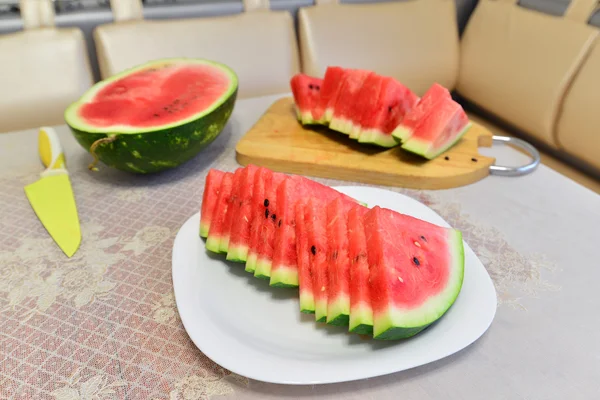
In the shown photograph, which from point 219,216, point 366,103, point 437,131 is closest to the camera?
point 219,216

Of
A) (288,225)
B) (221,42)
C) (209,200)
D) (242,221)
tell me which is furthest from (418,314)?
(221,42)

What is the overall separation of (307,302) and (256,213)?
221mm

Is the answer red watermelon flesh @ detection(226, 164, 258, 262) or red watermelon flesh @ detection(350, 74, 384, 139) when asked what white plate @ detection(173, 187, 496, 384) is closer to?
red watermelon flesh @ detection(226, 164, 258, 262)

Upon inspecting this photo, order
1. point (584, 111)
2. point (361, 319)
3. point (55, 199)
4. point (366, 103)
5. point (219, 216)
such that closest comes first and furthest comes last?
point (361, 319), point (219, 216), point (55, 199), point (366, 103), point (584, 111)

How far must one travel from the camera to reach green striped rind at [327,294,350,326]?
765 mm

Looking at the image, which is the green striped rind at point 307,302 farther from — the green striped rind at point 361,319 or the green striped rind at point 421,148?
the green striped rind at point 421,148

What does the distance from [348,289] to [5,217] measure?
0.94 m

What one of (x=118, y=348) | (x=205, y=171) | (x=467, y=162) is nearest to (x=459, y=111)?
(x=467, y=162)

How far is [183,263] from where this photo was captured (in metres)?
0.93

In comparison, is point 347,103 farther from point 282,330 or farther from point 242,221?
point 282,330

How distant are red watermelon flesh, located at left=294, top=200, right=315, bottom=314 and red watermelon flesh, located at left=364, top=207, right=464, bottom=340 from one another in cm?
12

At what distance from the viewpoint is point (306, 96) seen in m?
1.53

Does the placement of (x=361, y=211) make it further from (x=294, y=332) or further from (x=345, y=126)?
(x=345, y=126)

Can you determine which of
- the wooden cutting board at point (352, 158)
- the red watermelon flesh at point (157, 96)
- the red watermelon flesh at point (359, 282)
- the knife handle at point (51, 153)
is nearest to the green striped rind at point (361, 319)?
the red watermelon flesh at point (359, 282)
